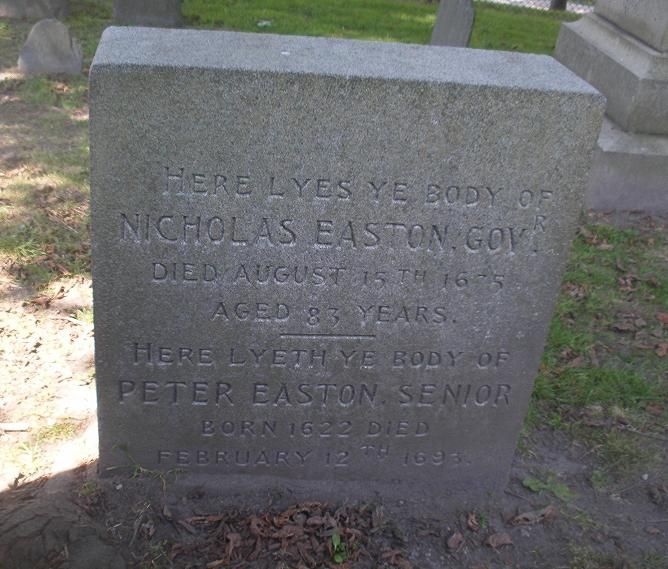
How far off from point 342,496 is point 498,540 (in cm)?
65

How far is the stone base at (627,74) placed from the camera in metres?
5.59

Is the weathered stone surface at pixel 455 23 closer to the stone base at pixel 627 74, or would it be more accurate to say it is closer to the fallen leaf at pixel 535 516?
the stone base at pixel 627 74

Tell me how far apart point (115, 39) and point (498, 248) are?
154cm

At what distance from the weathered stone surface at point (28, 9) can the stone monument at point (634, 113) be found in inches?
245

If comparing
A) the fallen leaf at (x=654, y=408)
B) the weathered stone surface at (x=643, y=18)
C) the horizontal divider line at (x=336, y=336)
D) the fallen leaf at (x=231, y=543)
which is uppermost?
the weathered stone surface at (x=643, y=18)

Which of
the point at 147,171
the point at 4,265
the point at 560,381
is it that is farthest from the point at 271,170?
the point at 4,265

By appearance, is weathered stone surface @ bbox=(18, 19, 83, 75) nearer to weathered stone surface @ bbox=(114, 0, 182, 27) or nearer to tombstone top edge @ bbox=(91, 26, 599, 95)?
weathered stone surface @ bbox=(114, 0, 182, 27)

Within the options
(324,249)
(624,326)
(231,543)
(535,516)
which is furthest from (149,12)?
(535,516)

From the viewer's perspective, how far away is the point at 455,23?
25.4 ft

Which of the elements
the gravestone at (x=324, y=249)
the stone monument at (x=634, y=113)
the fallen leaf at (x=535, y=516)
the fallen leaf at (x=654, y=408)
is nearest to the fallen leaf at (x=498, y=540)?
the fallen leaf at (x=535, y=516)

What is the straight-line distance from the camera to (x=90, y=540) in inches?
108

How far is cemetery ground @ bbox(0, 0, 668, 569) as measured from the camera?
2.92 meters

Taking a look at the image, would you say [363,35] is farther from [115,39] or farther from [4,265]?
[115,39]

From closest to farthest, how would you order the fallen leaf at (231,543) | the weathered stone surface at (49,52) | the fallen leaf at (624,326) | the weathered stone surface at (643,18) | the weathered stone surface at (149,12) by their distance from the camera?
the fallen leaf at (231,543)
the fallen leaf at (624,326)
the weathered stone surface at (643,18)
the weathered stone surface at (49,52)
the weathered stone surface at (149,12)
